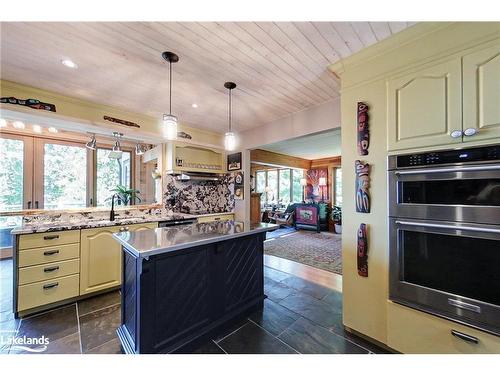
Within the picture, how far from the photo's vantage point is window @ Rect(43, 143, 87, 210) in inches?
166

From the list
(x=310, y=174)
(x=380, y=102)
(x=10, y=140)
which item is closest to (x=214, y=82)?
(x=380, y=102)

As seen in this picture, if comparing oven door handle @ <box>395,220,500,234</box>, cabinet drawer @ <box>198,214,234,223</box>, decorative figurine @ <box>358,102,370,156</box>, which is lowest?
cabinet drawer @ <box>198,214,234,223</box>

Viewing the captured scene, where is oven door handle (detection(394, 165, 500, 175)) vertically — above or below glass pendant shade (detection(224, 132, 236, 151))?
below

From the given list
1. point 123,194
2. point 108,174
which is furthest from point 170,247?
point 108,174

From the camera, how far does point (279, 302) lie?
7.78ft

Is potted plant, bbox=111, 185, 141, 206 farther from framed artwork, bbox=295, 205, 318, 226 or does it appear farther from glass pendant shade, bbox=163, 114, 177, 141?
framed artwork, bbox=295, 205, 318, 226

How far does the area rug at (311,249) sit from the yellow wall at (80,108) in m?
3.20

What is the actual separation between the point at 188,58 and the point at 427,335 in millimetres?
2757

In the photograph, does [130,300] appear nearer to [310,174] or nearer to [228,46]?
[228,46]

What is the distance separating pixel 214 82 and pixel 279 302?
255cm

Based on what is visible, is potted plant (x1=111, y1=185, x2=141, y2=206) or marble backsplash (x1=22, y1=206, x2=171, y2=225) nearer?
marble backsplash (x1=22, y1=206, x2=171, y2=225)

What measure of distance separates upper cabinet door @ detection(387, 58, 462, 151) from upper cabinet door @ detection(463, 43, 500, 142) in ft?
0.11

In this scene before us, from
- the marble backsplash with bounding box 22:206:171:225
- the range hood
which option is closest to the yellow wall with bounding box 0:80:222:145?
the range hood

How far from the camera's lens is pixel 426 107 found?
142 cm
